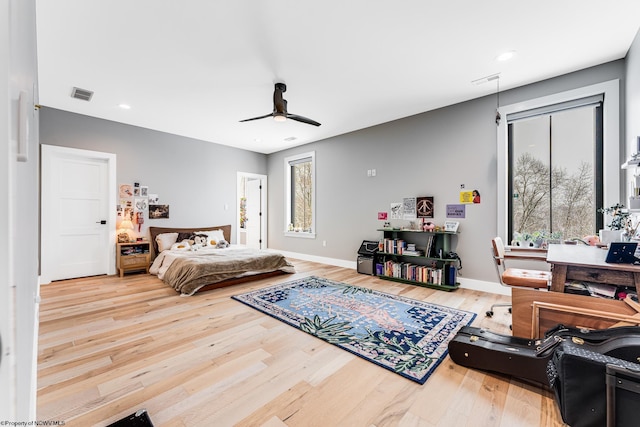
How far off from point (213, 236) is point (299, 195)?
2.21 meters

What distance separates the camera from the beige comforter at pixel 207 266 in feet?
12.1

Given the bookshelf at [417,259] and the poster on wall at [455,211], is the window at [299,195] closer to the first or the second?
the bookshelf at [417,259]

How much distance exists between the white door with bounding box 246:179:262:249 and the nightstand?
2765 mm

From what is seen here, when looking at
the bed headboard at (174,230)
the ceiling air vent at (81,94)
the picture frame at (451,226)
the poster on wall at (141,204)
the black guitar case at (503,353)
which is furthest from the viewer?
the bed headboard at (174,230)

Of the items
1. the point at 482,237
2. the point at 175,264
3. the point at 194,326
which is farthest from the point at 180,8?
the point at 482,237

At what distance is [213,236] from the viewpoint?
571cm

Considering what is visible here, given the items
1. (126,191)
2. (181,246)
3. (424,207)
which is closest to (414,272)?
(424,207)

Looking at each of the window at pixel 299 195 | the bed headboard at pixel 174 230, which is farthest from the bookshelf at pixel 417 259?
the bed headboard at pixel 174 230

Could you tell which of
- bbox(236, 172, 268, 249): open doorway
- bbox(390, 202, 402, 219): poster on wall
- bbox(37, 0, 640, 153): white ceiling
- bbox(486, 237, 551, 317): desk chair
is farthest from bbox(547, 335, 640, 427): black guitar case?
bbox(236, 172, 268, 249): open doorway

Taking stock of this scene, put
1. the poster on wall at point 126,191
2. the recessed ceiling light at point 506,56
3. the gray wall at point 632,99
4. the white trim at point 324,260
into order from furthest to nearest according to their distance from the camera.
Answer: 1. the white trim at point 324,260
2. the poster on wall at point 126,191
3. the recessed ceiling light at point 506,56
4. the gray wall at point 632,99

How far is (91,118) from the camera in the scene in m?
4.55

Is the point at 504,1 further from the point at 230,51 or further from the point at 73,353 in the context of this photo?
the point at 73,353

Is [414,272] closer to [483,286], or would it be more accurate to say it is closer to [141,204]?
[483,286]

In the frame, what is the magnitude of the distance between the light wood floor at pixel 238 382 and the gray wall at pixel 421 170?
1.58 metres
